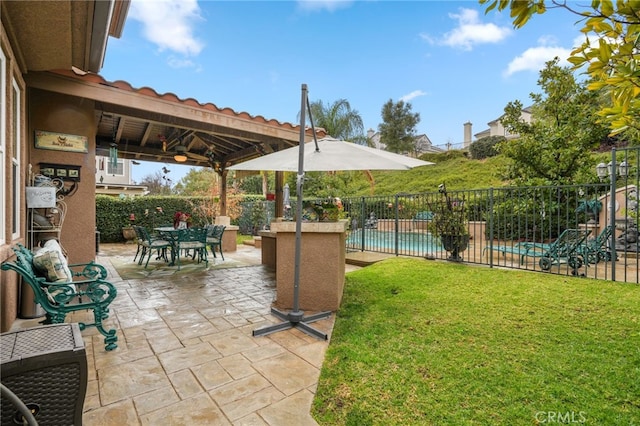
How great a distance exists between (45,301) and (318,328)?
7.74ft

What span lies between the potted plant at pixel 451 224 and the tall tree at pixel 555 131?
392 cm

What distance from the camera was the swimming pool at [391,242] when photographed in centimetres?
729

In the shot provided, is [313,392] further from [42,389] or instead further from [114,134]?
[114,134]

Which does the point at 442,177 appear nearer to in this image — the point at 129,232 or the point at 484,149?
the point at 484,149

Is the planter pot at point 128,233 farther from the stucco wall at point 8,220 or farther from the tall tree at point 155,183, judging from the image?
the tall tree at point 155,183

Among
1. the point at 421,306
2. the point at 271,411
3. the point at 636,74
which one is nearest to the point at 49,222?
the point at 271,411

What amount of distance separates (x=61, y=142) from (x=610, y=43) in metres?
5.76

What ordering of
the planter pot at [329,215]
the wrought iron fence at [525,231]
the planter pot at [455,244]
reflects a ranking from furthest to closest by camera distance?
the planter pot at [455,244]
the wrought iron fence at [525,231]
the planter pot at [329,215]

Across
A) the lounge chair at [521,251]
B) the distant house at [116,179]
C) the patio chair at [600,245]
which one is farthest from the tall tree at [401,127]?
the patio chair at [600,245]

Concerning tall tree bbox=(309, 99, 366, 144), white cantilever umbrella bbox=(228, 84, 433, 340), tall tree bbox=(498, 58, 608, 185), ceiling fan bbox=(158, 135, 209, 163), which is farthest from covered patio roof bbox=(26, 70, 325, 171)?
tall tree bbox=(309, 99, 366, 144)

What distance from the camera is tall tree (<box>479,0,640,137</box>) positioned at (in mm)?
→ 1081

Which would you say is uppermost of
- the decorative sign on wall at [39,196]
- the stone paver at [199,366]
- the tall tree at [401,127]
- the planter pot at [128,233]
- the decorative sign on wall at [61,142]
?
the tall tree at [401,127]

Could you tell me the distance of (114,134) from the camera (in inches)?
273

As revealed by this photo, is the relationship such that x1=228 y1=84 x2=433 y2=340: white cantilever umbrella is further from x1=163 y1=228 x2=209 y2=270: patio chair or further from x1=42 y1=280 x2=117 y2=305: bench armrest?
x1=163 y1=228 x2=209 y2=270: patio chair
